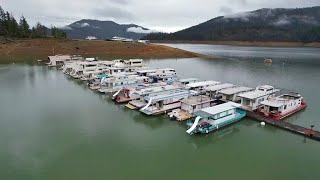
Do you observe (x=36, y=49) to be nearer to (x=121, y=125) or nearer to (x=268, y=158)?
(x=121, y=125)

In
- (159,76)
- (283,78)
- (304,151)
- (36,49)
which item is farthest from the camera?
(36,49)

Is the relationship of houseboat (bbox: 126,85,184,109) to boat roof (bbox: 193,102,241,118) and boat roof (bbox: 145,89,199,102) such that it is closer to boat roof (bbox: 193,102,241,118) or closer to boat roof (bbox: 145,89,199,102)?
boat roof (bbox: 145,89,199,102)

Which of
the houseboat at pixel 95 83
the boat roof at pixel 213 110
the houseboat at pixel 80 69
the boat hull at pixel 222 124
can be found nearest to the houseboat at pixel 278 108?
the boat hull at pixel 222 124

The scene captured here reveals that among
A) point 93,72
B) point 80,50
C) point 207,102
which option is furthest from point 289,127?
point 80,50

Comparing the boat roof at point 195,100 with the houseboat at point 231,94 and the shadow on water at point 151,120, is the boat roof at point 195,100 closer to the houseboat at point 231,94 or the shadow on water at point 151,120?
the houseboat at point 231,94

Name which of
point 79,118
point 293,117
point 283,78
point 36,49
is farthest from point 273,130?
point 36,49

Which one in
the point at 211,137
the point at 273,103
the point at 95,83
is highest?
the point at 273,103

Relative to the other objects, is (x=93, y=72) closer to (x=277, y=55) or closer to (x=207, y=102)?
(x=207, y=102)
